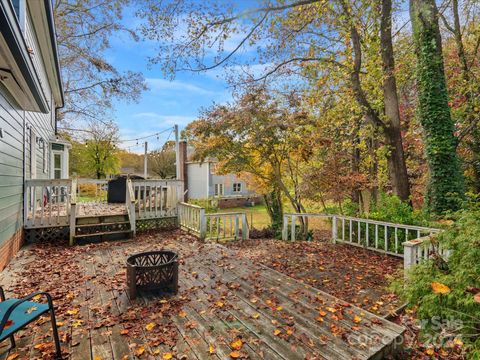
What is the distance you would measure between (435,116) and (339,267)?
15.7 feet

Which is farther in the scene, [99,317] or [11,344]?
[99,317]

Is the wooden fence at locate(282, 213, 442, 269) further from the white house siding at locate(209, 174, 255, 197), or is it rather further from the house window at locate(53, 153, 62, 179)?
the white house siding at locate(209, 174, 255, 197)

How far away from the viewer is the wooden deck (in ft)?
8.03

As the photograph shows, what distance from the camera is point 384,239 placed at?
6172mm

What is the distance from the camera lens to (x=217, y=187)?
24875 millimetres

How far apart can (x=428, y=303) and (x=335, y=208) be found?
922cm

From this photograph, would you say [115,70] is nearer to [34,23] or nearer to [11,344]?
[34,23]

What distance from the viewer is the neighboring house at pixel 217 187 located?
2412 centimetres

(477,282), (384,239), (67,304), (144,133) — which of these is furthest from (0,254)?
(144,133)

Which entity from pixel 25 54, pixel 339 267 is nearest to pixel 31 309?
pixel 25 54

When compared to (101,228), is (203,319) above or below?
below

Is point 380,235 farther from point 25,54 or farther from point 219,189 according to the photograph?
point 219,189

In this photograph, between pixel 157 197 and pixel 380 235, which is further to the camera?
pixel 157 197

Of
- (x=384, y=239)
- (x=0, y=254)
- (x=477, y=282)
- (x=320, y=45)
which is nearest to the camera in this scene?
(x=477, y=282)
